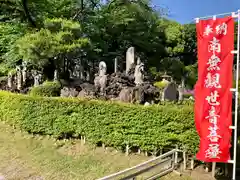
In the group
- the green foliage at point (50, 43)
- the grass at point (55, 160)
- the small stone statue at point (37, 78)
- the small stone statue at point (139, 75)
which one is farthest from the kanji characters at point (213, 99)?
the small stone statue at point (37, 78)

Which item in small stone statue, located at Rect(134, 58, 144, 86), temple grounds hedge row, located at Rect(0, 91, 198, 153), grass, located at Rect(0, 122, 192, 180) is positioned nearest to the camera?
grass, located at Rect(0, 122, 192, 180)

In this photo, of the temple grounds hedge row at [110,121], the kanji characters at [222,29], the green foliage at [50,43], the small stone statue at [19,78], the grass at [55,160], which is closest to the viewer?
the kanji characters at [222,29]

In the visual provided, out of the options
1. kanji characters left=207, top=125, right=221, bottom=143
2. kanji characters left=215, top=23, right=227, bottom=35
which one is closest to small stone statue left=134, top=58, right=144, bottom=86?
kanji characters left=207, top=125, right=221, bottom=143

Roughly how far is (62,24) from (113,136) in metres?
6.45

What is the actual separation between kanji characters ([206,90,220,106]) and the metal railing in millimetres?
2095

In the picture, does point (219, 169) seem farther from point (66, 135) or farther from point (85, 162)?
point (66, 135)

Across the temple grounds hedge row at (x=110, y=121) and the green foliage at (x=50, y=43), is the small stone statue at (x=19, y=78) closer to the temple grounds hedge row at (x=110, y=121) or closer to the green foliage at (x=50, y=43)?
the green foliage at (x=50, y=43)

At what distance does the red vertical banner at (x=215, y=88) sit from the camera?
6.87 metres

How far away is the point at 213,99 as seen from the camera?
6.98 meters

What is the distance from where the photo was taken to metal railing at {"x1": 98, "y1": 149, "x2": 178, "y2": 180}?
7525 mm

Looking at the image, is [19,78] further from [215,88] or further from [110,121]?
[215,88]

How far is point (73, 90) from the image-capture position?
1222 centimetres

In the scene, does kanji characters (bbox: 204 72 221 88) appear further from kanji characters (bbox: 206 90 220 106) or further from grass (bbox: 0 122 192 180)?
grass (bbox: 0 122 192 180)

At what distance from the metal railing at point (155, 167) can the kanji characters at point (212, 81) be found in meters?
2.32
